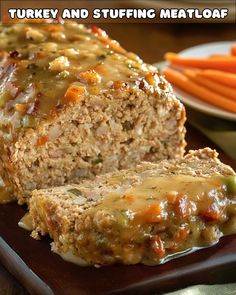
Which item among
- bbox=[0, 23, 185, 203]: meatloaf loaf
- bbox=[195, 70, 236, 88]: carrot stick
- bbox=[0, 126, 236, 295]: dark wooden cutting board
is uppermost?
bbox=[0, 23, 185, 203]: meatloaf loaf

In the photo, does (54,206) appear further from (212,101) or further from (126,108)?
(212,101)

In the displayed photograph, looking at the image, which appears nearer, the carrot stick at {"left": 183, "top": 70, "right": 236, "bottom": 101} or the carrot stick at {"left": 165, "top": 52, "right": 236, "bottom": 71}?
the carrot stick at {"left": 183, "top": 70, "right": 236, "bottom": 101}

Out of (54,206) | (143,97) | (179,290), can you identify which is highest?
(143,97)

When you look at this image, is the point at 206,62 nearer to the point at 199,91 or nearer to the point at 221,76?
the point at 221,76

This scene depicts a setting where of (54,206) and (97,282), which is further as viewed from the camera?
(54,206)

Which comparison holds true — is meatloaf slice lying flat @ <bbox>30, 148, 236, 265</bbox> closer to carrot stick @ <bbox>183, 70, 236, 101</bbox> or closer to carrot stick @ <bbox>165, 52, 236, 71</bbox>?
carrot stick @ <bbox>183, 70, 236, 101</bbox>

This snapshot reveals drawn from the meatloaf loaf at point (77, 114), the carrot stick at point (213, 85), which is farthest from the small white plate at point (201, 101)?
the meatloaf loaf at point (77, 114)

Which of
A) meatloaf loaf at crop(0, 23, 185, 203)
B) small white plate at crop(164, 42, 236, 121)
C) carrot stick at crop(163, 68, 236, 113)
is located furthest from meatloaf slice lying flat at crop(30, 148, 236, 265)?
carrot stick at crop(163, 68, 236, 113)

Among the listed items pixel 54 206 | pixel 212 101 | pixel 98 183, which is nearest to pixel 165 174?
pixel 98 183
